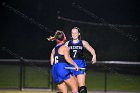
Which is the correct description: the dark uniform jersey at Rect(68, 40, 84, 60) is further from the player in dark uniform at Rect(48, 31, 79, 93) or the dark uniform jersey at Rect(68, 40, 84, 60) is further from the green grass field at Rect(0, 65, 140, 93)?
the green grass field at Rect(0, 65, 140, 93)

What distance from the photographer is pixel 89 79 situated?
62.1 ft

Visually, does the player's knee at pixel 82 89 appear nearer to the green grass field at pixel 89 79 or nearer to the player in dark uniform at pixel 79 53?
the player in dark uniform at pixel 79 53

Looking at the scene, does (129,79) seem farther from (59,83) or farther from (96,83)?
(59,83)

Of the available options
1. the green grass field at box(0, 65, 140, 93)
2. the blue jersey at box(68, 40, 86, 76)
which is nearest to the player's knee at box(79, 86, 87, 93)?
the blue jersey at box(68, 40, 86, 76)

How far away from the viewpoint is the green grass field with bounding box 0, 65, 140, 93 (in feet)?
55.9

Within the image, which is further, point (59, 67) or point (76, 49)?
point (76, 49)

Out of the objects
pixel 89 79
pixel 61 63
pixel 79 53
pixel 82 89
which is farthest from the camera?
pixel 89 79

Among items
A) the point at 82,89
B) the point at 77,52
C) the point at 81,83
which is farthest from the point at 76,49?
the point at 82,89

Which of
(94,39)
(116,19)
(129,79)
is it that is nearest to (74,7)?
(116,19)

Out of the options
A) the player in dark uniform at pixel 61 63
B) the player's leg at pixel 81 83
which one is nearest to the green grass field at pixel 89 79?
the player's leg at pixel 81 83

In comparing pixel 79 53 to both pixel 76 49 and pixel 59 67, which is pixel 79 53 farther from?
pixel 59 67

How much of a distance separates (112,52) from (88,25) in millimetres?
2491

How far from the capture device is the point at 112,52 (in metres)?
22.8

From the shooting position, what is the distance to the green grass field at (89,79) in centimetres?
1703
